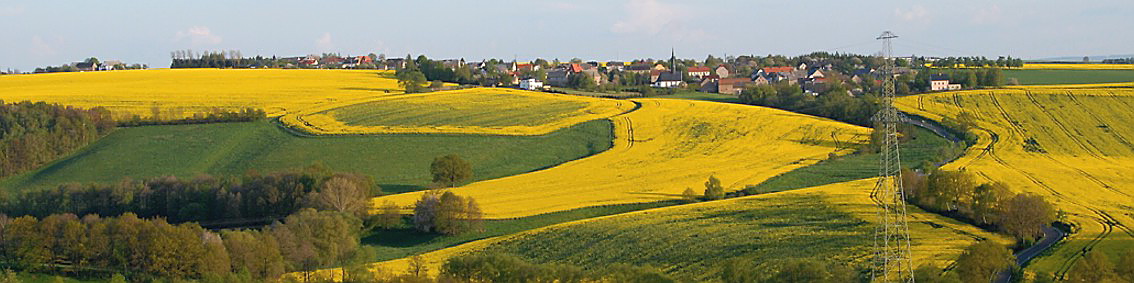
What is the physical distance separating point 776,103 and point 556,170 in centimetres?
3256

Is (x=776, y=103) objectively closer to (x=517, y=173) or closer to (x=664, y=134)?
(x=664, y=134)

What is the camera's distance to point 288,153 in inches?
2098

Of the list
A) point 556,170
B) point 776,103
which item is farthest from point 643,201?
point 776,103

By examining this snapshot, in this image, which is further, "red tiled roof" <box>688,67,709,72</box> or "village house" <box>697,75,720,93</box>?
"red tiled roof" <box>688,67,709,72</box>

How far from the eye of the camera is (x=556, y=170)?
48.6m

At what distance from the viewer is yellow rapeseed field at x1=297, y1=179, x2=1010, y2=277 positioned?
29.0 meters

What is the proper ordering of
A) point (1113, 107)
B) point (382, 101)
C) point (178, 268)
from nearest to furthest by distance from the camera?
1. point (178, 268)
2. point (1113, 107)
3. point (382, 101)

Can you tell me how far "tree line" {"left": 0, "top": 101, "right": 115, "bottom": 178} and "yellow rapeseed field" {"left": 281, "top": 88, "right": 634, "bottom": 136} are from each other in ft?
36.8

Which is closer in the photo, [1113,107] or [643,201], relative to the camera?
[643,201]

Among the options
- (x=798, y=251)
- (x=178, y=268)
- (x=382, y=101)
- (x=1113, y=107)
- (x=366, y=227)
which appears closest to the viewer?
(x=798, y=251)

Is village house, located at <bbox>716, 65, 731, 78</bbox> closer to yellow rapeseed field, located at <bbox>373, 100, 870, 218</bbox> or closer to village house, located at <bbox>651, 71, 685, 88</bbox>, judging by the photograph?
village house, located at <bbox>651, 71, 685, 88</bbox>

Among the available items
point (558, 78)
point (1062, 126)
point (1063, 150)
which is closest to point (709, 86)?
point (558, 78)

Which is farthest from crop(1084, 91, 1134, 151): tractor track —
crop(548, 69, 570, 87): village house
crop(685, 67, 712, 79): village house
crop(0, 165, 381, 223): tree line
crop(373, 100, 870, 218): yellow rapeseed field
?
crop(685, 67, 712, 79): village house

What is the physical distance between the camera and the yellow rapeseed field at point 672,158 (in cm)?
4197
